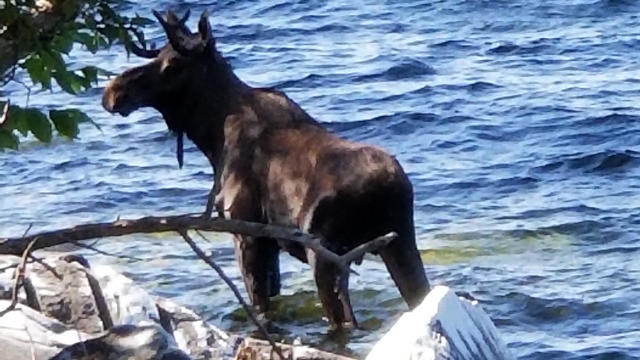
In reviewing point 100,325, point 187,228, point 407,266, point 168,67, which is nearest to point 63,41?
point 187,228

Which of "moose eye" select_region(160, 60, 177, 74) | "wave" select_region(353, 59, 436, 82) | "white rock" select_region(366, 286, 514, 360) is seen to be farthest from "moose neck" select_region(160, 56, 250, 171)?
"wave" select_region(353, 59, 436, 82)

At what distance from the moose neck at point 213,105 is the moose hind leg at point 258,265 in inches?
16.5

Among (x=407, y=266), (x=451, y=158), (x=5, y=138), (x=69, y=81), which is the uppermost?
(x=69, y=81)

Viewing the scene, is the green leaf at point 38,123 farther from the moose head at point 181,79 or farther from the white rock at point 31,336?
the moose head at point 181,79

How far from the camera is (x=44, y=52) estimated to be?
421cm

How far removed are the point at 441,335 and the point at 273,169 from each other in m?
2.70

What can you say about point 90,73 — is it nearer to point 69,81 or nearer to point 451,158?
point 69,81

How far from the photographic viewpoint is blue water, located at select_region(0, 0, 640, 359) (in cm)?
883

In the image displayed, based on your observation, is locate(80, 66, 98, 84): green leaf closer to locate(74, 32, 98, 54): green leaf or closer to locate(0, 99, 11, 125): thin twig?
locate(74, 32, 98, 54): green leaf

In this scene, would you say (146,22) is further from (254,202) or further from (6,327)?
(254,202)

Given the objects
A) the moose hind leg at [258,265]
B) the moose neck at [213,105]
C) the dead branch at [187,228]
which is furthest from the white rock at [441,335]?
the moose neck at [213,105]

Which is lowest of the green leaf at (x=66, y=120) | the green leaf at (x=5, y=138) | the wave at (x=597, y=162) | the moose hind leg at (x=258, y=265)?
the wave at (x=597, y=162)

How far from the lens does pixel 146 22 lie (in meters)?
4.52

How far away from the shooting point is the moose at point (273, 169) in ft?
24.9
